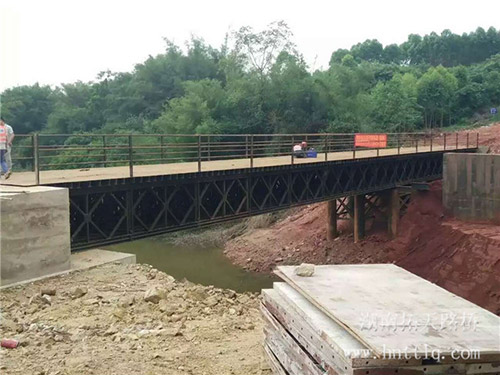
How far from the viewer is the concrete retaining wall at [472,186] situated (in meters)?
26.2

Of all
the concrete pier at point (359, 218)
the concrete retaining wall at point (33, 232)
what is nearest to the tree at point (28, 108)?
the concrete pier at point (359, 218)

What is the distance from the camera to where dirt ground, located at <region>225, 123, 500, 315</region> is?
22.3 m

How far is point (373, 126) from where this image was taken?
48.7 meters

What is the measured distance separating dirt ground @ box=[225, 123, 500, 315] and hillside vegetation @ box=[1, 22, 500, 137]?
42.6 feet

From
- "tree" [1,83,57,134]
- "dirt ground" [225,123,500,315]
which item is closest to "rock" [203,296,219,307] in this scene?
"dirt ground" [225,123,500,315]

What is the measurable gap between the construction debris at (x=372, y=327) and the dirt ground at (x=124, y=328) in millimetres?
1405

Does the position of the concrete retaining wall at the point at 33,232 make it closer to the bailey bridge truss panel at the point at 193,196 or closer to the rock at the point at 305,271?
the bailey bridge truss panel at the point at 193,196

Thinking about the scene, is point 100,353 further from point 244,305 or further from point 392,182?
point 392,182

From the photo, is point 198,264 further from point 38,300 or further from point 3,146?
point 38,300

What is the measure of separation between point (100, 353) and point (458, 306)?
427 centimetres

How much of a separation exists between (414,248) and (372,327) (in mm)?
23254

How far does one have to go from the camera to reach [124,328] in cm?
761

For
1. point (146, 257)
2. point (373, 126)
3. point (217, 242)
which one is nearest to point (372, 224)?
point (217, 242)

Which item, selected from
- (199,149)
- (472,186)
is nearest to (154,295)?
(199,149)
